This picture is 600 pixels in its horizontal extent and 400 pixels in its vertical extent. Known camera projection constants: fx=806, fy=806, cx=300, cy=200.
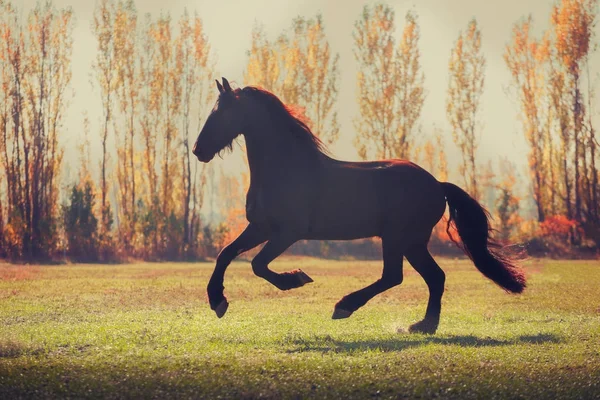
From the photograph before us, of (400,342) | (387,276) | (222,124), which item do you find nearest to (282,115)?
(222,124)

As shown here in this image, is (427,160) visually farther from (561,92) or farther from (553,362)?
(553,362)

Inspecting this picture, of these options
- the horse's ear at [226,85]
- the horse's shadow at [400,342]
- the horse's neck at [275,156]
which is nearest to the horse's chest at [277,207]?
the horse's neck at [275,156]

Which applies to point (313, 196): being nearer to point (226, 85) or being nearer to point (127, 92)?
point (226, 85)

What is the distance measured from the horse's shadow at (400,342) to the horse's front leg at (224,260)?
1069mm

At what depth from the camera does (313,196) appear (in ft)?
32.2

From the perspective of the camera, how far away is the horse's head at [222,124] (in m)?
10.0

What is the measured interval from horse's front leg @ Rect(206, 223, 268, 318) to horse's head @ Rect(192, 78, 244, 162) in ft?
3.79

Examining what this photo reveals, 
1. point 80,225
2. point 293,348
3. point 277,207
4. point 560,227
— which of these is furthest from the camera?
point 560,227

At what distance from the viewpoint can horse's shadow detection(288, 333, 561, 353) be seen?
334 inches

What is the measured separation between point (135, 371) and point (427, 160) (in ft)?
171

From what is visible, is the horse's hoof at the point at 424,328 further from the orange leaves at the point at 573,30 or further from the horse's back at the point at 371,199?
the orange leaves at the point at 573,30

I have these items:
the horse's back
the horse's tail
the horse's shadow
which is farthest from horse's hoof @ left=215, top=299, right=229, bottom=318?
the horse's tail

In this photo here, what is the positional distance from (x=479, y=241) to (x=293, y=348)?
11.1 feet

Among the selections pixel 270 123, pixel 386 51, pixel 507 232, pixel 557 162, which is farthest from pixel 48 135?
pixel 270 123
